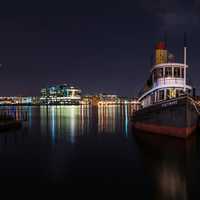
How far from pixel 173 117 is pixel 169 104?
135cm

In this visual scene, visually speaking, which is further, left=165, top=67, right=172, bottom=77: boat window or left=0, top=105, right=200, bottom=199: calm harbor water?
left=165, top=67, right=172, bottom=77: boat window

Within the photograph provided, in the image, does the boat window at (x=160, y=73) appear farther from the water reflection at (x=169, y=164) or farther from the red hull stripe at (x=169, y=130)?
the water reflection at (x=169, y=164)

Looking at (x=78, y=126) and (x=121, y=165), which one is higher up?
(x=121, y=165)

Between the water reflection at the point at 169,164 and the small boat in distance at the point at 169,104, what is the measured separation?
1324 millimetres

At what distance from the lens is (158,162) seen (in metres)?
18.8

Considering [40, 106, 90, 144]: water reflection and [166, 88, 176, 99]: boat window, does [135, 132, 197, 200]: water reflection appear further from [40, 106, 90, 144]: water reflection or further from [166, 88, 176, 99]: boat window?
[40, 106, 90, 144]: water reflection

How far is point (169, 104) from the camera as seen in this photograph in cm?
2516

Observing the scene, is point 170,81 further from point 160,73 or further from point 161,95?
point 161,95

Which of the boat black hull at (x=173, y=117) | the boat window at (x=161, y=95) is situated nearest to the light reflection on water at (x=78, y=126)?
the boat black hull at (x=173, y=117)

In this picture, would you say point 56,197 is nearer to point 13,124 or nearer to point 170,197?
point 170,197

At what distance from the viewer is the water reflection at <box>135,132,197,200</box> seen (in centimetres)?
1289

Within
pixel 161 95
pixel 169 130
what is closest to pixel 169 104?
pixel 169 130

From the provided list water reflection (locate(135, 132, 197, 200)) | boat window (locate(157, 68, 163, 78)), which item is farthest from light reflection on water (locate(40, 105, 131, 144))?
water reflection (locate(135, 132, 197, 200))

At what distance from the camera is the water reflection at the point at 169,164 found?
12888mm
